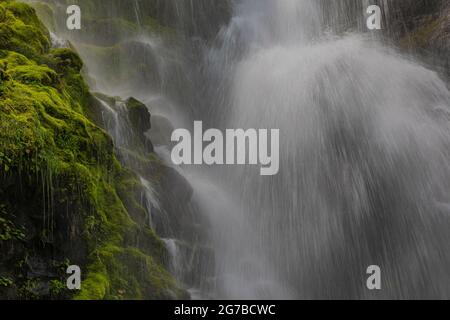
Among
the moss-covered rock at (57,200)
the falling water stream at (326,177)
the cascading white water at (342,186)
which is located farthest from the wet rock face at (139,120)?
the cascading white water at (342,186)

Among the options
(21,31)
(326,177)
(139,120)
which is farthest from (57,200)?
(326,177)

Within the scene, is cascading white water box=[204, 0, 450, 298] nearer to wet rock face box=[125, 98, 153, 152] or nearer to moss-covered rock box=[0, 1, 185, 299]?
wet rock face box=[125, 98, 153, 152]

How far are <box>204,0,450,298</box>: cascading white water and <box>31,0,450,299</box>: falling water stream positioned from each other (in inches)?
1.4

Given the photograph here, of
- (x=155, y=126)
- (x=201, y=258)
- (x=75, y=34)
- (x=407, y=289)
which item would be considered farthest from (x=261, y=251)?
(x=75, y=34)

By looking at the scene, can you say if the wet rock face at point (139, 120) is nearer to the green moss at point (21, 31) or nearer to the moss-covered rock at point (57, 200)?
the moss-covered rock at point (57, 200)

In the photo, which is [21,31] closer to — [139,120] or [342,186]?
[139,120]

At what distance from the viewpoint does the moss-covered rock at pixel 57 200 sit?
7398mm

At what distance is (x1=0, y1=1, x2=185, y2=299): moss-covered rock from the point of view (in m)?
7.40

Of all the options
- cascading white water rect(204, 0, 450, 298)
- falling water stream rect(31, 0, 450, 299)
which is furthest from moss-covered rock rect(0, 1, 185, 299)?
cascading white water rect(204, 0, 450, 298)

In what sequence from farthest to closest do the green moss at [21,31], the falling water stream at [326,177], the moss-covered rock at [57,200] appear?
the falling water stream at [326,177] < the green moss at [21,31] < the moss-covered rock at [57,200]

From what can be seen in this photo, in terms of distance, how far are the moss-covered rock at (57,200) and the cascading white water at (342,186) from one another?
3.43 meters

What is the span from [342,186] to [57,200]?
9.86 m

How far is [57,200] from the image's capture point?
7836 millimetres

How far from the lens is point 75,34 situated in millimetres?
20203
